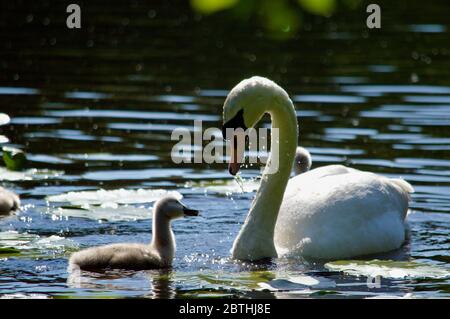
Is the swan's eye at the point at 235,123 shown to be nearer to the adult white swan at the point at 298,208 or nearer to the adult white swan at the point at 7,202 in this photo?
the adult white swan at the point at 298,208

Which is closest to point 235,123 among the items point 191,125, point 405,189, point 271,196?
point 271,196

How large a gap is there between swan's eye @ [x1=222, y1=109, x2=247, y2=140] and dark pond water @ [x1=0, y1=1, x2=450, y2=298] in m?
1.26

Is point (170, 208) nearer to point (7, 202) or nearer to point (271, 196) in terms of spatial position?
point (271, 196)

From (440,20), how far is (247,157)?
559 inches

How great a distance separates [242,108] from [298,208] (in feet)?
4.58

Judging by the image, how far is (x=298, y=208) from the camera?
11.8 m

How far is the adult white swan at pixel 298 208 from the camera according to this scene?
11.1 meters

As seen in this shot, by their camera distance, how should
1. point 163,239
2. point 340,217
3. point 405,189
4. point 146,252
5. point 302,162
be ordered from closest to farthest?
→ 1. point 146,252
2. point 163,239
3. point 340,217
4. point 405,189
5. point 302,162

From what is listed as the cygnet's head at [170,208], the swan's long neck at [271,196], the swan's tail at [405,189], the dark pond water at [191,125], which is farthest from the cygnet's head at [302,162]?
the cygnet's head at [170,208]

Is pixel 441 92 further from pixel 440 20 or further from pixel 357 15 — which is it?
pixel 357 15

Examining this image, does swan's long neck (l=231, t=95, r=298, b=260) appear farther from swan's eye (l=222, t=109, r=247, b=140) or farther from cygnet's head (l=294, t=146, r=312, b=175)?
cygnet's head (l=294, t=146, r=312, b=175)

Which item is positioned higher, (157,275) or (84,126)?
(84,126)

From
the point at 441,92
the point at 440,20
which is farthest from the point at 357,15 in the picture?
the point at 441,92
